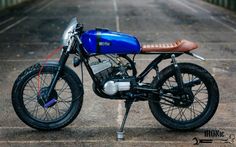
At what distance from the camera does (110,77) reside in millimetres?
6738

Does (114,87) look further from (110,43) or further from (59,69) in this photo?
(59,69)

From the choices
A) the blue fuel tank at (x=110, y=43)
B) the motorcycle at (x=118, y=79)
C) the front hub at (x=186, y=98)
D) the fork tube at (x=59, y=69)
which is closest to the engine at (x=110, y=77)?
the motorcycle at (x=118, y=79)

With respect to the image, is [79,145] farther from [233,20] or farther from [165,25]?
[233,20]

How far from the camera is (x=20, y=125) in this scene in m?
7.21

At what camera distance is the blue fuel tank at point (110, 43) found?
652 centimetres

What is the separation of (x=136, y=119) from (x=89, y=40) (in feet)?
A: 5.12

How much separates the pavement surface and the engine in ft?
2.03

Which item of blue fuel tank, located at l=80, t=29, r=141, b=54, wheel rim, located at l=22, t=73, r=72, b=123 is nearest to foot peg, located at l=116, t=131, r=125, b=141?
wheel rim, located at l=22, t=73, r=72, b=123

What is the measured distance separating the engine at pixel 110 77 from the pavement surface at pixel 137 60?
2.03 feet

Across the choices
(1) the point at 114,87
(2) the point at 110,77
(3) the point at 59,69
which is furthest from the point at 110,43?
(3) the point at 59,69

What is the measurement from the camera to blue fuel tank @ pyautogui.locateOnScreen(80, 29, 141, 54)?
6.52m

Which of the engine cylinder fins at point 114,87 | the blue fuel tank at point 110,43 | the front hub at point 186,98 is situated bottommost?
the front hub at point 186,98

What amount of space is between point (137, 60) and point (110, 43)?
6.03 meters

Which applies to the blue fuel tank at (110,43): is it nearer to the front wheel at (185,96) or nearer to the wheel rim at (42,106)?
the front wheel at (185,96)
